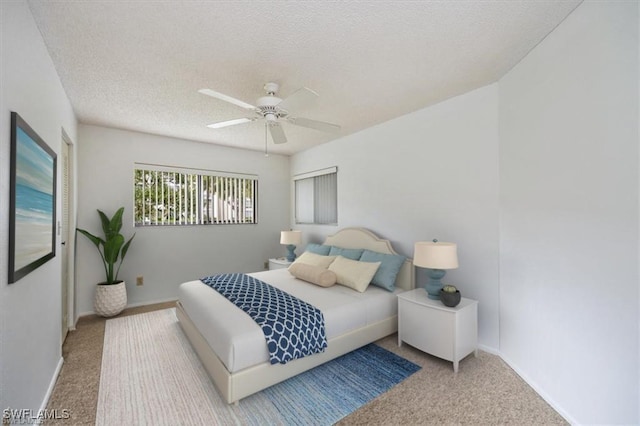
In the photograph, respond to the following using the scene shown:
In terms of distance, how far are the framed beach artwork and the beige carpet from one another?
1034 mm

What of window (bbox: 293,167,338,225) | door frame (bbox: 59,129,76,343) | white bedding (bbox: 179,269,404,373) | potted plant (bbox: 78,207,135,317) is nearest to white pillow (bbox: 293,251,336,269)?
white bedding (bbox: 179,269,404,373)

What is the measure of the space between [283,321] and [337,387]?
2.14 ft

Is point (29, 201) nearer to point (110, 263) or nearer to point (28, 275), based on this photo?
point (28, 275)

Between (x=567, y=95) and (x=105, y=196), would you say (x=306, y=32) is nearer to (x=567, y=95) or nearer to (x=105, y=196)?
(x=567, y=95)

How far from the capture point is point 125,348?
2.71 metres

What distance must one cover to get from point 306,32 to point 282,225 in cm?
400

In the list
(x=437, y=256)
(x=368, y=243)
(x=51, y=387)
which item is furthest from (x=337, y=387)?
(x=51, y=387)

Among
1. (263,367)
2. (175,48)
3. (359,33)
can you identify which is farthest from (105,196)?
(359,33)

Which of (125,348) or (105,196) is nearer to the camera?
(125,348)

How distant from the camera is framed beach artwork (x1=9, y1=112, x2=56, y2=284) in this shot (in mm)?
1337

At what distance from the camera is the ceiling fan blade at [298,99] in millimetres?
1872

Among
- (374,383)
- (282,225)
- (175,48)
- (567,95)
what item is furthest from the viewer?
(282,225)

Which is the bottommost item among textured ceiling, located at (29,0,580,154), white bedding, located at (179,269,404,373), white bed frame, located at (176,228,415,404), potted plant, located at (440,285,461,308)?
white bed frame, located at (176,228,415,404)

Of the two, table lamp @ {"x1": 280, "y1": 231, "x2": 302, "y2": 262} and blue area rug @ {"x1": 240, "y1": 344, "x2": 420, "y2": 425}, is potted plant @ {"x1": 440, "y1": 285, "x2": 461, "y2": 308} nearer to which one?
blue area rug @ {"x1": 240, "y1": 344, "x2": 420, "y2": 425}
